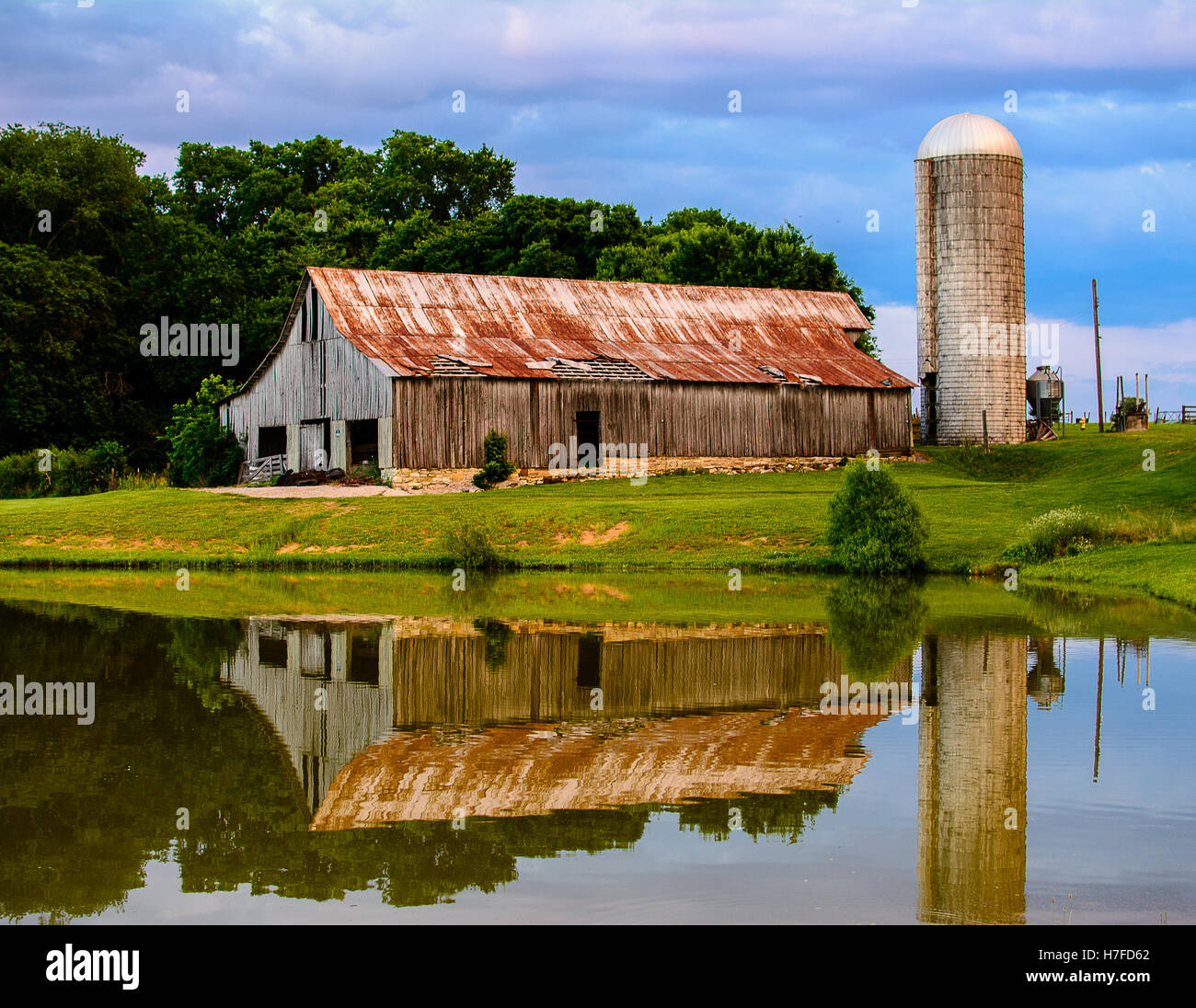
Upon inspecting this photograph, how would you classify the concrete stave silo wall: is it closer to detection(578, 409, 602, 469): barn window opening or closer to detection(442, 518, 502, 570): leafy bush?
detection(578, 409, 602, 469): barn window opening

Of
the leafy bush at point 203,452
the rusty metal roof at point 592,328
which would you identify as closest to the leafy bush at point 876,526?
the rusty metal roof at point 592,328

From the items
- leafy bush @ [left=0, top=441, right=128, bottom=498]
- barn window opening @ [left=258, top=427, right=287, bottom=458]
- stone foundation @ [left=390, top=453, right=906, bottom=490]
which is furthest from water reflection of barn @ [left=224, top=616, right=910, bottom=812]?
leafy bush @ [left=0, top=441, right=128, bottom=498]

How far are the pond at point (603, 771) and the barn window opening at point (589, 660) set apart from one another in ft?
0.27

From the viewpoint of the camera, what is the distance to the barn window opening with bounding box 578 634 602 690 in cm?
→ 1620

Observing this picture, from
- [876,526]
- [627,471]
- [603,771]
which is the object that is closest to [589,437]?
[627,471]

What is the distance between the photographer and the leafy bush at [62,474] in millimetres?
50156

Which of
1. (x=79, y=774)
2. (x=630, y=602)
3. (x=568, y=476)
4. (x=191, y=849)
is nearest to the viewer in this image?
(x=191, y=849)

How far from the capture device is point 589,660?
1780 centimetres

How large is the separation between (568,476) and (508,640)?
28367mm

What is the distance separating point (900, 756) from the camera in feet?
39.3

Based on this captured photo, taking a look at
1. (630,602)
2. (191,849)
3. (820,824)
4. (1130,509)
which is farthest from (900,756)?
(1130,509)

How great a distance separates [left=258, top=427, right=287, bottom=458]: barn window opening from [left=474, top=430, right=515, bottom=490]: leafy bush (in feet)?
29.3
